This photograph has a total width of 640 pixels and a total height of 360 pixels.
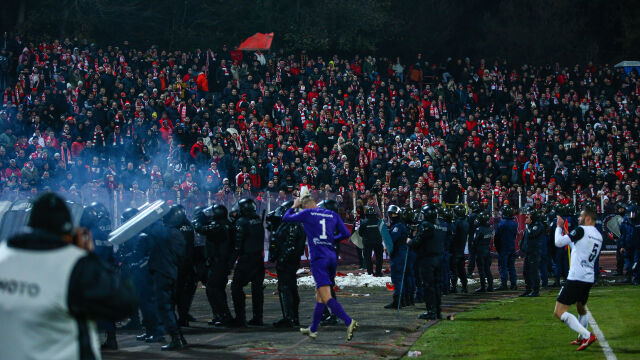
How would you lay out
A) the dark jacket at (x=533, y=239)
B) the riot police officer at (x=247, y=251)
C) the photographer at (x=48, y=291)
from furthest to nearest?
the dark jacket at (x=533, y=239) < the riot police officer at (x=247, y=251) < the photographer at (x=48, y=291)

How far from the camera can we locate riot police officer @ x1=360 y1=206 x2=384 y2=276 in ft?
77.0

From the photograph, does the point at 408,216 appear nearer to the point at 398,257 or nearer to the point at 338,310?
the point at 398,257

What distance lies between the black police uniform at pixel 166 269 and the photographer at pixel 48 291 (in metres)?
6.90

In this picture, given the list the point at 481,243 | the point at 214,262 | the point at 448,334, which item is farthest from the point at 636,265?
the point at 214,262

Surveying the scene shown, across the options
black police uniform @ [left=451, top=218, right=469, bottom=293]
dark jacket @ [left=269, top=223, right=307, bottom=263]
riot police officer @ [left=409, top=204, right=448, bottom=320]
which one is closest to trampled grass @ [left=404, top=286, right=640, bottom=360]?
riot police officer @ [left=409, top=204, right=448, bottom=320]

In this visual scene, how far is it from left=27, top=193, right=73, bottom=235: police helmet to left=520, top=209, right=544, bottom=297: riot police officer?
51.4 feet

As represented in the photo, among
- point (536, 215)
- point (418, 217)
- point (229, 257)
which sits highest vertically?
point (418, 217)

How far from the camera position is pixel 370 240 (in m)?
23.7

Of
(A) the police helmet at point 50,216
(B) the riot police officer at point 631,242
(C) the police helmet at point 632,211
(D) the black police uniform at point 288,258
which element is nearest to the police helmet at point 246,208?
(D) the black police uniform at point 288,258

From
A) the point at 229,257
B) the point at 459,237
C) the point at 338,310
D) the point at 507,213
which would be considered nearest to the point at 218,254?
the point at 229,257

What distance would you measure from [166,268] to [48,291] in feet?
23.7

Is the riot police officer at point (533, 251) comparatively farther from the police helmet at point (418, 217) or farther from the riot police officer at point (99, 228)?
the riot police officer at point (99, 228)

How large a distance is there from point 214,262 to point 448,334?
3.96m

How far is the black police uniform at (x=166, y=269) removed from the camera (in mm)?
11492
